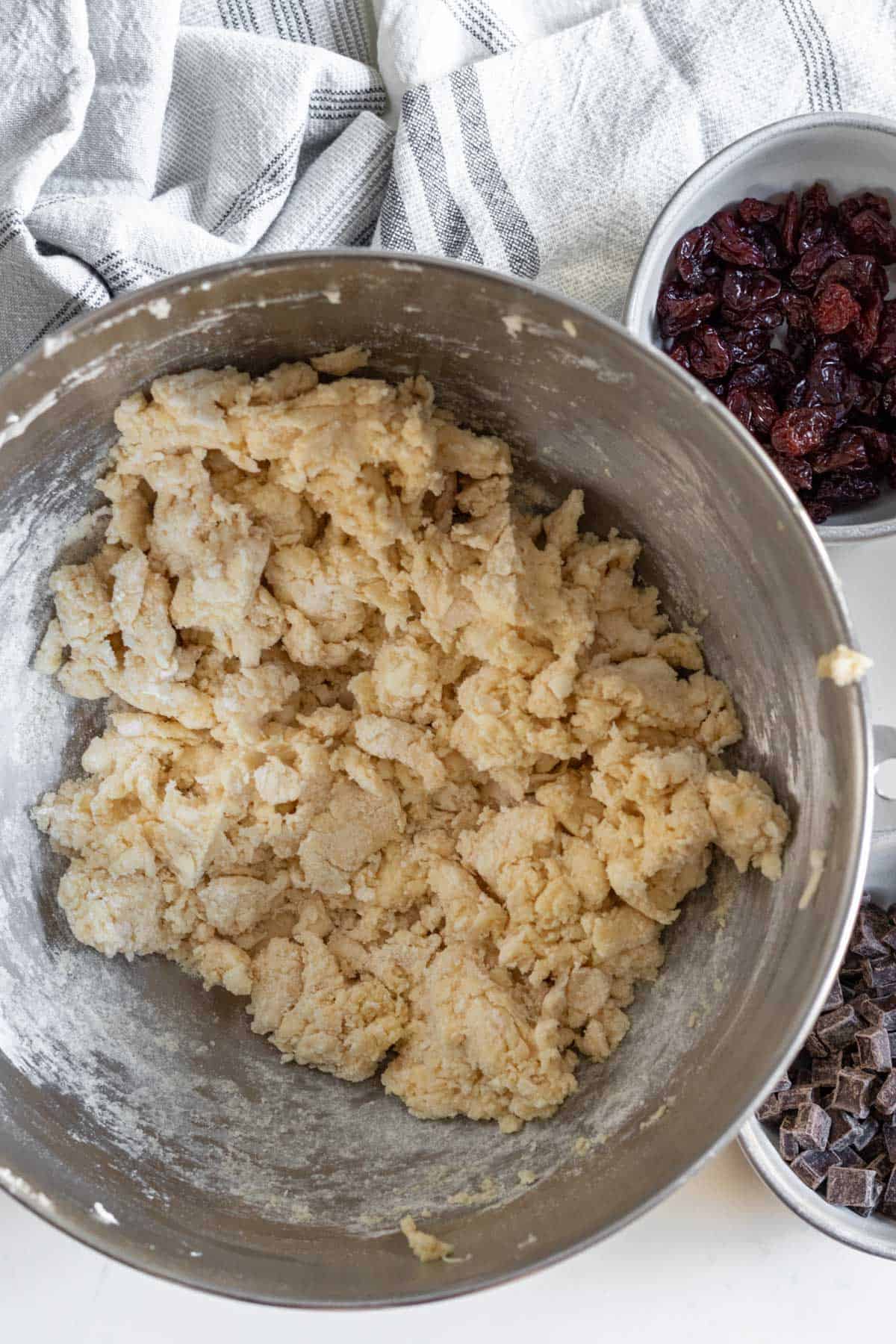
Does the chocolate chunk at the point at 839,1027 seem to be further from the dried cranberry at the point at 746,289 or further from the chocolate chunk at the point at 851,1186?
the dried cranberry at the point at 746,289

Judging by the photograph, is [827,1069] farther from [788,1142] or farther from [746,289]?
[746,289]

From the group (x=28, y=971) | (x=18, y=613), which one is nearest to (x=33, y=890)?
(x=28, y=971)

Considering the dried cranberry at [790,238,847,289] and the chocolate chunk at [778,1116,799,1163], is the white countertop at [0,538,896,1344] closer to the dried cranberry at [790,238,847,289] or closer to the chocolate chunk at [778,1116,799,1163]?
the chocolate chunk at [778,1116,799,1163]

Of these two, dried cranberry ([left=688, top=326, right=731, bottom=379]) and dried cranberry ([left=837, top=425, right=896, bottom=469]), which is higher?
dried cranberry ([left=688, top=326, right=731, bottom=379])

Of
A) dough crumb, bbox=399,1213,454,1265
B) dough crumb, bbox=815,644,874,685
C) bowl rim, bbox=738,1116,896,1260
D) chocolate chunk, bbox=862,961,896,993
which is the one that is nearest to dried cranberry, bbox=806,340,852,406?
dough crumb, bbox=815,644,874,685

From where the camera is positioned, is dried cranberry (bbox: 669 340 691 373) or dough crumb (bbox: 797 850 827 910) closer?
dough crumb (bbox: 797 850 827 910)

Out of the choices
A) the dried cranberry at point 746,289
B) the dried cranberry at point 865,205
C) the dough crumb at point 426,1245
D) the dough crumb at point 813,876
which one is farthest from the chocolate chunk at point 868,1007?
the dried cranberry at point 865,205

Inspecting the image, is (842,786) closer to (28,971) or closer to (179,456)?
(179,456)
